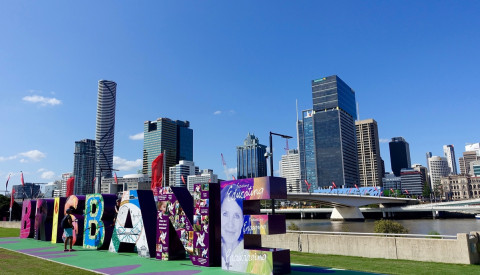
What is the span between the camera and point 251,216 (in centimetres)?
1473

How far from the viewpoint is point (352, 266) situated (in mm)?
15719

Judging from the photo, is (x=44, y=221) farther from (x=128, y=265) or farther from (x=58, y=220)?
(x=128, y=265)

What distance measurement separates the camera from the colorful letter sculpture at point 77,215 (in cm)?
2528

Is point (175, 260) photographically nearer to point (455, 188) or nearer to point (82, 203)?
point (82, 203)

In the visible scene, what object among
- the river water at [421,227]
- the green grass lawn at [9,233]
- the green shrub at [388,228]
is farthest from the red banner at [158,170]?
the river water at [421,227]

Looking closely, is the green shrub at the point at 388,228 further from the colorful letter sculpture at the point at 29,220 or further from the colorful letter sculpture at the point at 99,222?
the colorful letter sculpture at the point at 29,220

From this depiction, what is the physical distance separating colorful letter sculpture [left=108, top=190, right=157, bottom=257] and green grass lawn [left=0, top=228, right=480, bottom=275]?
4.46 meters

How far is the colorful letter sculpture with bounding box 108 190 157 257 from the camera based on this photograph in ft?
64.2

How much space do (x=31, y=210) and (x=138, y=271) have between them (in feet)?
71.0

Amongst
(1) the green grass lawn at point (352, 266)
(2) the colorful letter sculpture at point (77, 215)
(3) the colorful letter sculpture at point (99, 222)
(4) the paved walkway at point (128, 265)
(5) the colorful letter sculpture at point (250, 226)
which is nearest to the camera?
(5) the colorful letter sculpture at point (250, 226)

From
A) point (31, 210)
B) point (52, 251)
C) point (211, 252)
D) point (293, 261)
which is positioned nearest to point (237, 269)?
point (211, 252)

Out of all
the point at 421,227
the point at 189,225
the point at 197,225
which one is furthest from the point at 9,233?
the point at 421,227

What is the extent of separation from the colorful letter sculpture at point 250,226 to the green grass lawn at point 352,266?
3552 millimetres

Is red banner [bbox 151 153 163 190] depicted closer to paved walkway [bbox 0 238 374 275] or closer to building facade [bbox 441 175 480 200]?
paved walkway [bbox 0 238 374 275]
